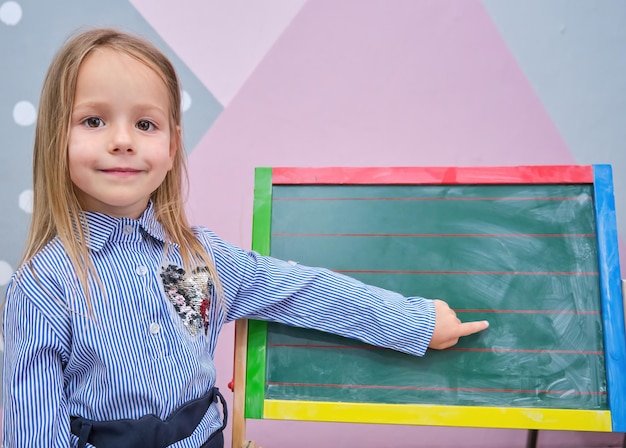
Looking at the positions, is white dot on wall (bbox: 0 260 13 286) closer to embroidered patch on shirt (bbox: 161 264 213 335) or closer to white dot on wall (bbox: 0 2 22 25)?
white dot on wall (bbox: 0 2 22 25)

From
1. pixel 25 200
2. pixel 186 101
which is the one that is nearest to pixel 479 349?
pixel 186 101

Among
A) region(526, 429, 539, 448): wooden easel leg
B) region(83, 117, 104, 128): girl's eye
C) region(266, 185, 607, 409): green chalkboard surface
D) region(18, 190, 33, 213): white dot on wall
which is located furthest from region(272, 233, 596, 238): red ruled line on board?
region(18, 190, 33, 213): white dot on wall

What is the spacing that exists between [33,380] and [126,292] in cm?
17

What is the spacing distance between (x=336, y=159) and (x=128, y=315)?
866mm

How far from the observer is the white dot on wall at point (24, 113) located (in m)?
1.66

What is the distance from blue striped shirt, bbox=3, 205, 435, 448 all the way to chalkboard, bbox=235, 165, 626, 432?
0.19 ft

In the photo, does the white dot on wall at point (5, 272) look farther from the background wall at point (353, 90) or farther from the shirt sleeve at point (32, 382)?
the shirt sleeve at point (32, 382)

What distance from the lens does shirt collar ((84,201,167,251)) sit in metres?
0.90

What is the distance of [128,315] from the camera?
2.85 ft

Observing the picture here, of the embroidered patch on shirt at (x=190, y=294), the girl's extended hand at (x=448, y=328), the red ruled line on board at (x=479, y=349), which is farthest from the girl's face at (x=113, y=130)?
the girl's extended hand at (x=448, y=328)

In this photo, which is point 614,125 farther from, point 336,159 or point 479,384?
point 479,384

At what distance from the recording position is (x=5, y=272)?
5.38 feet

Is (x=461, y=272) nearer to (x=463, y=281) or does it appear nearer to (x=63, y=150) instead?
(x=463, y=281)

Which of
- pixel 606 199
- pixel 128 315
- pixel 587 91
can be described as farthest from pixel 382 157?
pixel 128 315
